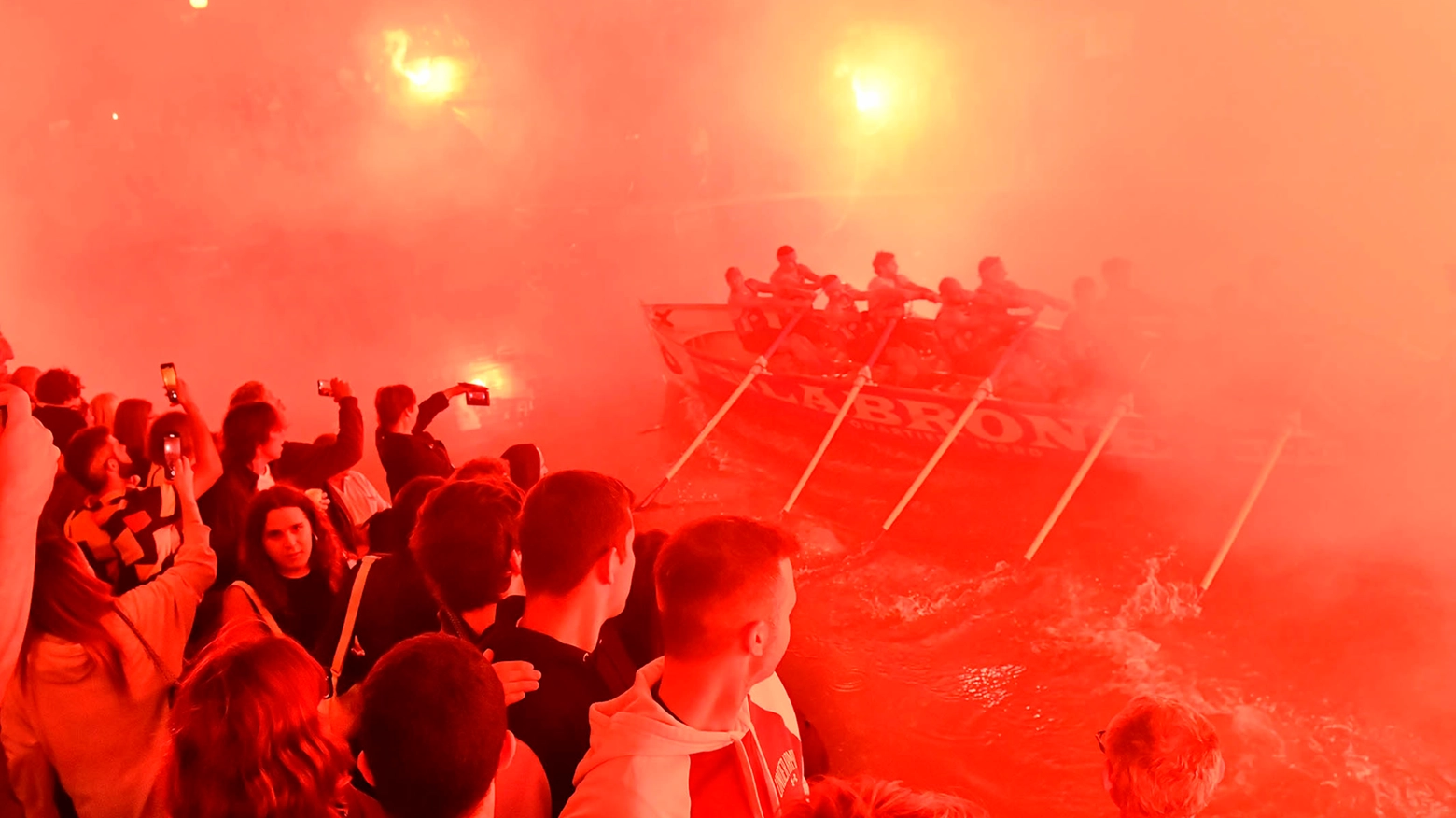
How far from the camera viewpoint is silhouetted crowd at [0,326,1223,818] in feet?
5.76

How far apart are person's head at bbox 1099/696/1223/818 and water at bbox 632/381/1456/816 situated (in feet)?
8.29

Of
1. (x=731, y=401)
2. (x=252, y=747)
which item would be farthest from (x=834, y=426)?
(x=252, y=747)

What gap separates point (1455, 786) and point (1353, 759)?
384 millimetres

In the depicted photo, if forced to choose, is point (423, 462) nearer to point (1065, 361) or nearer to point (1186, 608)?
point (1186, 608)

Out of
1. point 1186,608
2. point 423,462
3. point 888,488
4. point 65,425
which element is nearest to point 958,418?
point 888,488

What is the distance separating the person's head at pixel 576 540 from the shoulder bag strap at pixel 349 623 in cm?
69

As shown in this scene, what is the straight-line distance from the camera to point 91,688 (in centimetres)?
245

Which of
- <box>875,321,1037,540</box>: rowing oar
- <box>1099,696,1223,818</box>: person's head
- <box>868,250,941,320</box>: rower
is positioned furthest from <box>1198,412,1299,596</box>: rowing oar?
<box>1099,696,1223,818</box>: person's head

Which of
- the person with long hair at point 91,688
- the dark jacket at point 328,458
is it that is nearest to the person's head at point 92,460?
the dark jacket at point 328,458

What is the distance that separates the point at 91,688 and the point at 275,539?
2.26ft

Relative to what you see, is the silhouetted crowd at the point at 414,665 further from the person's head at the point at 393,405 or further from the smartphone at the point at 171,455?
the person's head at the point at 393,405

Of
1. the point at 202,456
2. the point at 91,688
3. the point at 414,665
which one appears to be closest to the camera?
the point at 414,665

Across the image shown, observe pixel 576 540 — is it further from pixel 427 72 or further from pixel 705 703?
pixel 427 72

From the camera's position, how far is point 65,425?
4891 mm
